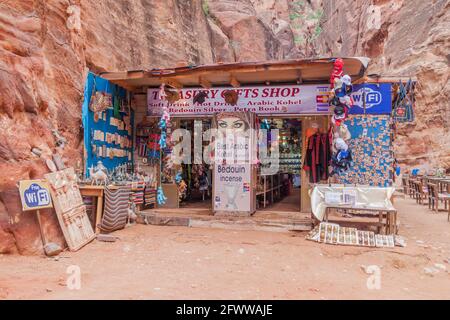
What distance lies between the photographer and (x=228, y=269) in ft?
→ 18.2

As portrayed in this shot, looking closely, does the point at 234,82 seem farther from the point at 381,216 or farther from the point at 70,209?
the point at 70,209

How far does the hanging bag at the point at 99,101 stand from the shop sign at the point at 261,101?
130 cm

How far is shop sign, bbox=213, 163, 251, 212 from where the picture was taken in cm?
907

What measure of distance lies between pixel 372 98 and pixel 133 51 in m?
7.70

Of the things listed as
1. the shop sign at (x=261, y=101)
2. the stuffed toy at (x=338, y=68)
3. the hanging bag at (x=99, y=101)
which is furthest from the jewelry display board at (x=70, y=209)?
the stuffed toy at (x=338, y=68)

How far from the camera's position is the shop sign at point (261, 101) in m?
9.39

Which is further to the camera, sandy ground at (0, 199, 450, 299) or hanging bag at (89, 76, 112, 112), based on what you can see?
hanging bag at (89, 76, 112, 112)

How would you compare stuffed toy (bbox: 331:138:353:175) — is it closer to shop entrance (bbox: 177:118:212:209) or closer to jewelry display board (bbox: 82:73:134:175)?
shop entrance (bbox: 177:118:212:209)

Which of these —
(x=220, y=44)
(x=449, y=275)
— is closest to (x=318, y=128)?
(x=449, y=275)

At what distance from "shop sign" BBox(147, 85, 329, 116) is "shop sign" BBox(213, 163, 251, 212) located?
1508 millimetres

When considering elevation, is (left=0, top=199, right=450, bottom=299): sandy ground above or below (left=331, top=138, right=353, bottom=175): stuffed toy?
below

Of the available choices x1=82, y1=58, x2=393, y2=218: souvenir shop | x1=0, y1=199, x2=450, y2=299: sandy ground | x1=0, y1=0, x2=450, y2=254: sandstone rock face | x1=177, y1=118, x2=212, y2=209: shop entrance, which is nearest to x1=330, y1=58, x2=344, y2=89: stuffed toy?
x1=82, y1=58, x2=393, y2=218: souvenir shop
